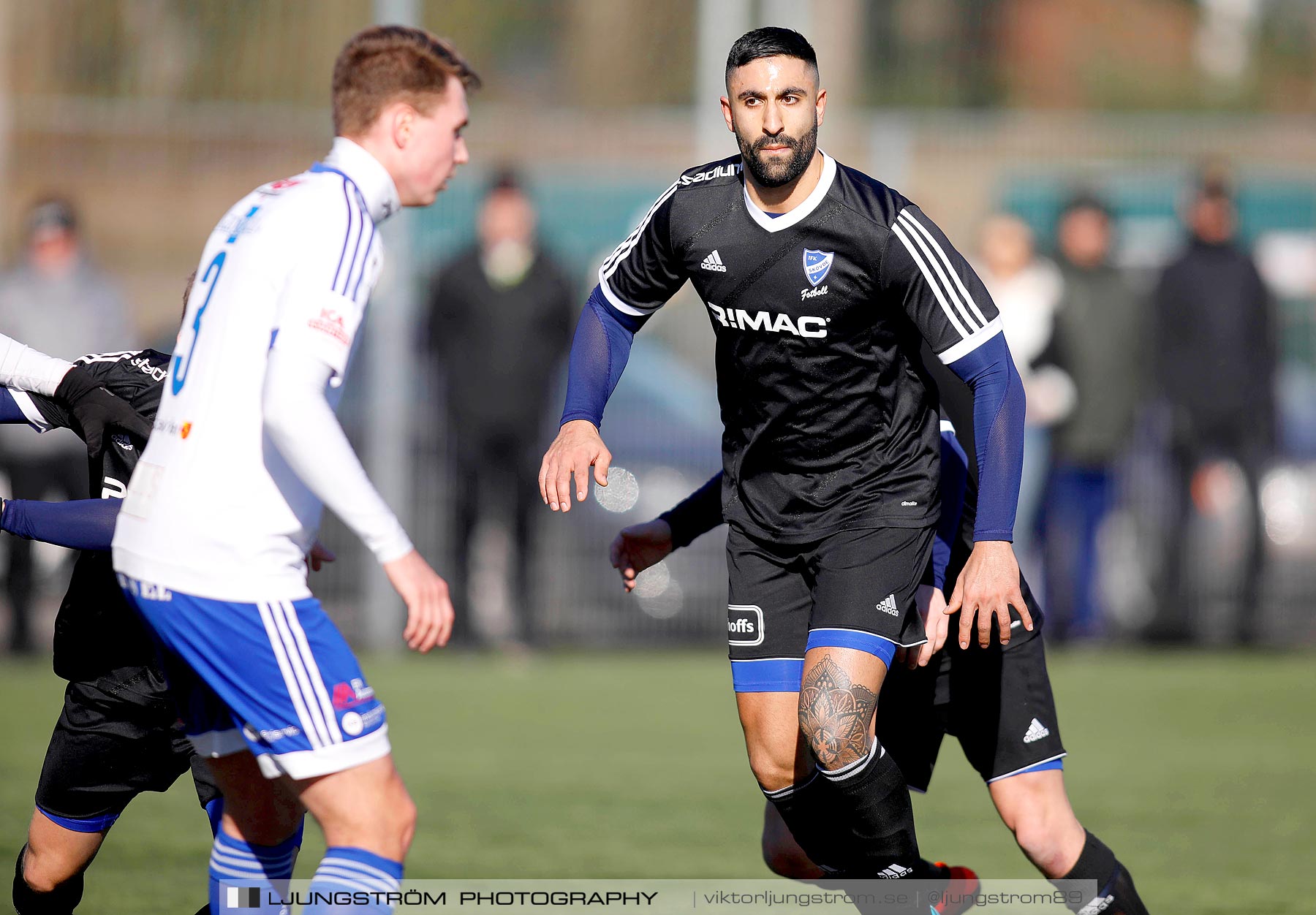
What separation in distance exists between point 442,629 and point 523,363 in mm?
7501

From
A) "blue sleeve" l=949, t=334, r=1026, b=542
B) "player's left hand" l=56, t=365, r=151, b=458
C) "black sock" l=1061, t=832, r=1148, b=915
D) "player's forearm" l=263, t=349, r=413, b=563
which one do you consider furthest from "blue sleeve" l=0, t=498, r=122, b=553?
"black sock" l=1061, t=832, r=1148, b=915

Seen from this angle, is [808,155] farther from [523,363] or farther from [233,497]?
[523,363]

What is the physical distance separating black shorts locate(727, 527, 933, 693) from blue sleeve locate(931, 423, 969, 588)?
88mm

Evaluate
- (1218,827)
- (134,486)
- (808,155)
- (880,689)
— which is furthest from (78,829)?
(1218,827)

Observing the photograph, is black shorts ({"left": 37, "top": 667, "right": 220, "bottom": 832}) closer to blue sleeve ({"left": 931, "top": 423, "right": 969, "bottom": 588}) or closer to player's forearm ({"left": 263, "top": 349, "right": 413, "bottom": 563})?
player's forearm ({"left": 263, "top": 349, "right": 413, "bottom": 563})

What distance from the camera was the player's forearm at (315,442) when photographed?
3.51m

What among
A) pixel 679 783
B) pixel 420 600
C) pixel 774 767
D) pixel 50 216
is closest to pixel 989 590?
pixel 774 767

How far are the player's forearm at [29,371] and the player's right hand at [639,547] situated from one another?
1.65 metres

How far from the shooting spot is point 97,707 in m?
4.58

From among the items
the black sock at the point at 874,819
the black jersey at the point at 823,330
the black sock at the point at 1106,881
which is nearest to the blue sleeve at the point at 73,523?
the black jersey at the point at 823,330

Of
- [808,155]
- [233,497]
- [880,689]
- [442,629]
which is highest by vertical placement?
[808,155]

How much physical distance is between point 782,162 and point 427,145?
1.03m

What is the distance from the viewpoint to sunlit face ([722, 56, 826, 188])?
4488 millimetres

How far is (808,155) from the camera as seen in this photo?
4.51m
